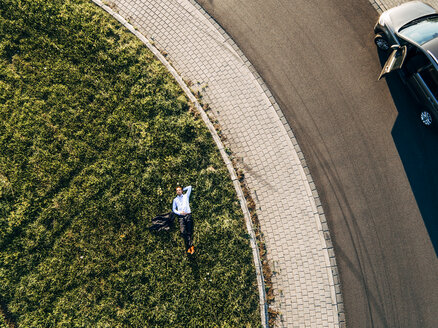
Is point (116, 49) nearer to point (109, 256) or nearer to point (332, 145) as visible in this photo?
point (109, 256)

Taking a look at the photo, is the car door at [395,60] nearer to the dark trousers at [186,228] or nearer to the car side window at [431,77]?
the car side window at [431,77]

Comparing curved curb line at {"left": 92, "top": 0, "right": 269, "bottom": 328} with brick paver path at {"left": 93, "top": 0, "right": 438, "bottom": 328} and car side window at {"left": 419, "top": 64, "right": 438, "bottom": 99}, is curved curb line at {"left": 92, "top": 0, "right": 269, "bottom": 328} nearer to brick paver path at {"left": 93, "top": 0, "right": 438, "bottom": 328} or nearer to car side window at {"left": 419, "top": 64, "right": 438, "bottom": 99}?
brick paver path at {"left": 93, "top": 0, "right": 438, "bottom": 328}

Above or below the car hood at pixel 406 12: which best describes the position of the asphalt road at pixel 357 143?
below

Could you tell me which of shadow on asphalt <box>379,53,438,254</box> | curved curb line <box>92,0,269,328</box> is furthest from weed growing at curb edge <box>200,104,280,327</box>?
shadow on asphalt <box>379,53,438,254</box>

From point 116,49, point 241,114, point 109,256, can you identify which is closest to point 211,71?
point 241,114

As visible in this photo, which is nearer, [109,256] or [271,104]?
[109,256]

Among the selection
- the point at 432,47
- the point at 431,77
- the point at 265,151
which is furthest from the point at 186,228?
the point at 432,47

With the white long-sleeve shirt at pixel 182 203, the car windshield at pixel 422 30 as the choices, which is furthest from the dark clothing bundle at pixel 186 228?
the car windshield at pixel 422 30
